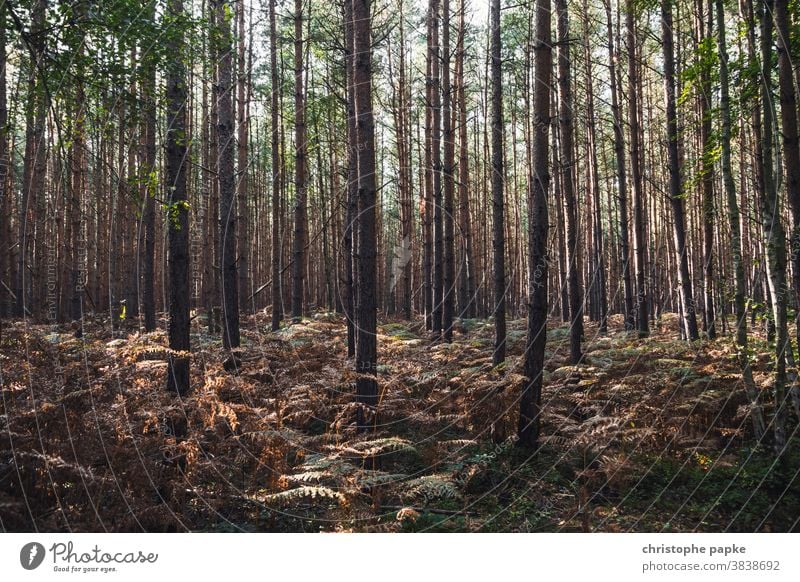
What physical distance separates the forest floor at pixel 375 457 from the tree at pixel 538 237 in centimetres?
36

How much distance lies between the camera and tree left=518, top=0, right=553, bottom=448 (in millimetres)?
6457

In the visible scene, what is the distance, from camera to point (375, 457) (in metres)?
6.05

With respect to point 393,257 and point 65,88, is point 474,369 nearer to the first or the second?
point 65,88

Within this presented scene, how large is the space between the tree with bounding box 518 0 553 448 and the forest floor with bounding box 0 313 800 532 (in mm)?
359

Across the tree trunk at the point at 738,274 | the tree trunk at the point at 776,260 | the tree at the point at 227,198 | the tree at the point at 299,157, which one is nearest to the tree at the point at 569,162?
the tree trunk at the point at 738,274

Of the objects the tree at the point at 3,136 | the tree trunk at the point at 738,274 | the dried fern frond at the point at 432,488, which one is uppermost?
the tree at the point at 3,136

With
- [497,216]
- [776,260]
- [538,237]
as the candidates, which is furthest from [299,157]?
[776,260]

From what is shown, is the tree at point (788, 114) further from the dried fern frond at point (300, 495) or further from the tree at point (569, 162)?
the dried fern frond at point (300, 495)

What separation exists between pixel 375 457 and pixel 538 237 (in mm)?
3422

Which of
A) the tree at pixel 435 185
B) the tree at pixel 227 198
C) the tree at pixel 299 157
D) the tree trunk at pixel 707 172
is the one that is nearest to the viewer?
the tree trunk at pixel 707 172

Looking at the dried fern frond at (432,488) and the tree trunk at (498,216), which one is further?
the tree trunk at (498,216)

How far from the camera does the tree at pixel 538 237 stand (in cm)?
646

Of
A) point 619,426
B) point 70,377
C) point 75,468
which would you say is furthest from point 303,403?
point 619,426
